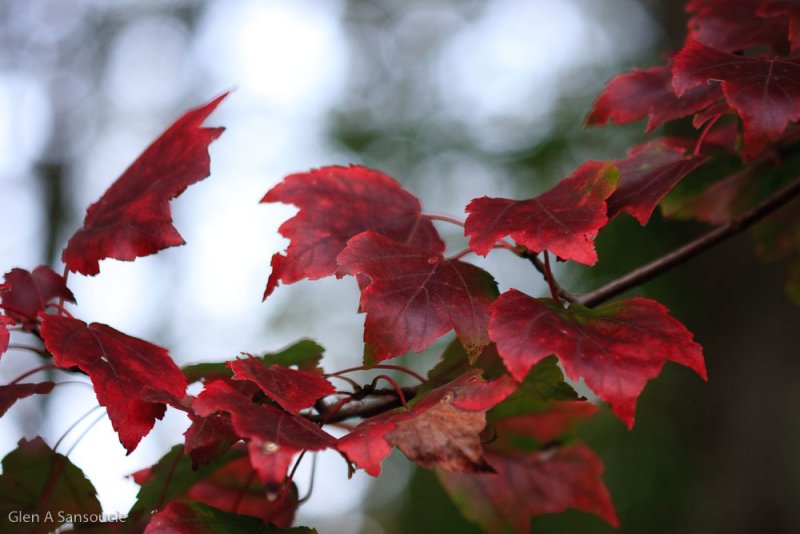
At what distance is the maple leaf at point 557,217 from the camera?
0.64m

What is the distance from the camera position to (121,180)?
87cm

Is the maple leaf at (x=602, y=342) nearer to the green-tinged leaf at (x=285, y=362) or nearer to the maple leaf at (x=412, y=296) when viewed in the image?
the maple leaf at (x=412, y=296)

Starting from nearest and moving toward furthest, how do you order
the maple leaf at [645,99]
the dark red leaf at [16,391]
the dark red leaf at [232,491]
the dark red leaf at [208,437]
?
Result: 1. the dark red leaf at [208,437]
2. the dark red leaf at [16,391]
3. the maple leaf at [645,99]
4. the dark red leaf at [232,491]

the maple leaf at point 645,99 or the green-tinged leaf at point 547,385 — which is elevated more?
the maple leaf at point 645,99

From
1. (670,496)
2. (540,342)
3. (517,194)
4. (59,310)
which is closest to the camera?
(540,342)

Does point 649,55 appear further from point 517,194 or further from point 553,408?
point 553,408

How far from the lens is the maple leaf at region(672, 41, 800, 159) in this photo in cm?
68

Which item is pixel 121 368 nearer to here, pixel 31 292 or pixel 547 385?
pixel 31 292

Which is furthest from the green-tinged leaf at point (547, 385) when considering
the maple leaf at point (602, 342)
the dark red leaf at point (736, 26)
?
the dark red leaf at point (736, 26)

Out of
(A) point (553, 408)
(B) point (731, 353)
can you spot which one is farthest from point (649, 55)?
(A) point (553, 408)

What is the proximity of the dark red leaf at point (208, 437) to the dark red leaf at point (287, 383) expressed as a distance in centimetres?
4

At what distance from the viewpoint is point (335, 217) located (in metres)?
0.82

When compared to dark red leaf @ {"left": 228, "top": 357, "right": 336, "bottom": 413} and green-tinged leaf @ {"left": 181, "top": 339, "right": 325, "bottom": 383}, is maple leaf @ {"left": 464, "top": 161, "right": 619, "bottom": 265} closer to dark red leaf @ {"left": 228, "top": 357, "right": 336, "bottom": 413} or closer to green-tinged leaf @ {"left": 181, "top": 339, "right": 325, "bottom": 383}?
dark red leaf @ {"left": 228, "top": 357, "right": 336, "bottom": 413}

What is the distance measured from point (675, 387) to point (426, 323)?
4695 mm
